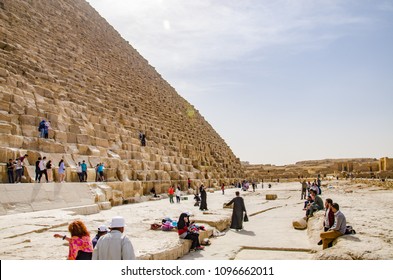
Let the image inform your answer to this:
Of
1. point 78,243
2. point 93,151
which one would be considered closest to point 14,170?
point 93,151

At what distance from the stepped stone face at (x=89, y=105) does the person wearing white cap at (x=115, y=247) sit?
6.25m

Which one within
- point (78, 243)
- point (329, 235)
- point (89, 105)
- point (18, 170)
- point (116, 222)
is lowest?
point (329, 235)

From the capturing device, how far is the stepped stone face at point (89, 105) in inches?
420

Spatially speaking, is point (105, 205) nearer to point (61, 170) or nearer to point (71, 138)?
point (61, 170)

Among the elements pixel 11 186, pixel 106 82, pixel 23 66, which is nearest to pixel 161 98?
pixel 106 82

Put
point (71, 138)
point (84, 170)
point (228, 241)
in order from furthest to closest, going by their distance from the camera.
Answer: point (71, 138)
point (84, 170)
point (228, 241)

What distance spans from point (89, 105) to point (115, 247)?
12090 millimetres

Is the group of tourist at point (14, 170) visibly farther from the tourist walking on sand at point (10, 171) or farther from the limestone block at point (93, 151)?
the limestone block at point (93, 151)

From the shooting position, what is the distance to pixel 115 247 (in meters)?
3.04

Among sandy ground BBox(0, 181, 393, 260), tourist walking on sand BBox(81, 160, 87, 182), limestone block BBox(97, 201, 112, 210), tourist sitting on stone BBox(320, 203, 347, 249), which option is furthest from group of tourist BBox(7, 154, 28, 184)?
Answer: tourist sitting on stone BBox(320, 203, 347, 249)

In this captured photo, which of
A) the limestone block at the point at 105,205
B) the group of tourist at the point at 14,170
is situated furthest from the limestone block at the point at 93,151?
the group of tourist at the point at 14,170

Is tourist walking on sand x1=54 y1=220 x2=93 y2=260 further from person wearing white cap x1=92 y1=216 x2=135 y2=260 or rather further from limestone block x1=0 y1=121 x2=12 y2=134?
limestone block x1=0 y1=121 x2=12 y2=134

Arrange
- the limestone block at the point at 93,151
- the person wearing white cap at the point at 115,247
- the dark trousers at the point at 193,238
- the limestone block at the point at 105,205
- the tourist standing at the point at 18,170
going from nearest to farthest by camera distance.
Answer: the person wearing white cap at the point at 115,247 < the dark trousers at the point at 193,238 < the tourist standing at the point at 18,170 < the limestone block at the point at 105,205 < the limestone block at the point at 93,151
